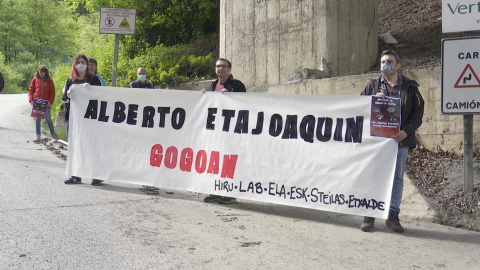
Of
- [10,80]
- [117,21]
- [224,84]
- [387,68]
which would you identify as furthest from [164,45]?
[10,80]

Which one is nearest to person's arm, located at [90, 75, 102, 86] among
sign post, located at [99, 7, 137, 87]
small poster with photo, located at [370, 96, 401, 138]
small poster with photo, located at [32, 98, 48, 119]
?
sign post, located at [99, 7, 137, 87]

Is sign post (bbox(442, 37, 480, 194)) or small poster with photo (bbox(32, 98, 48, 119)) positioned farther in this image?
small poster with photo (bbox(32, 98, 48, 119))

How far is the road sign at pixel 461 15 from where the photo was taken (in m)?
6.27

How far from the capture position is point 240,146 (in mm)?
6586

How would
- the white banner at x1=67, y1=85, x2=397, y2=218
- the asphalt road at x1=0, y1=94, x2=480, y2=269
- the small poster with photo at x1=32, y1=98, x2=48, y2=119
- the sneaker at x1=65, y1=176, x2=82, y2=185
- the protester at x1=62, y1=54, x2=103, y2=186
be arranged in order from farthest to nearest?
the small poster with photo at x1=32, y1=98, x2=48, y2=119
the protester at x1=62, y1=54, x2=103, y2=186
the sneaker at x1=65, y1=176, x2=82, y2=185
the white banner at x1=67, y1=85, x2=397, y2=218
the asphalt road at x1=0, y1=94, x2=480, y2=269

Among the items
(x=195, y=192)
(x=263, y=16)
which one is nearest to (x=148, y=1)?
(x=263, y=16)

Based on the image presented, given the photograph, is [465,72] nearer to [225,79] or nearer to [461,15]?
[461,15]

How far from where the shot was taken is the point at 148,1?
16.4 metres

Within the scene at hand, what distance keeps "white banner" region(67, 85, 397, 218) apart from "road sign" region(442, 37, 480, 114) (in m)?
1.22

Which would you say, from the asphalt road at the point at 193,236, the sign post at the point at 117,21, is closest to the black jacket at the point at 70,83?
the asphalt road at the point at 193,236

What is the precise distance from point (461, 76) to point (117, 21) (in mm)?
6531

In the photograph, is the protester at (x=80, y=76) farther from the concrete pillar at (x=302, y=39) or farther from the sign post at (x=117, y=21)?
the concrete pillar at (x=302, y=39)

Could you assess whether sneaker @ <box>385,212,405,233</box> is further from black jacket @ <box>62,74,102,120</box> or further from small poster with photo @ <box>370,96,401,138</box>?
black jacket @ <box>62,74,102,120</box>

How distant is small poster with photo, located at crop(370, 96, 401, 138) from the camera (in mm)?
5574
